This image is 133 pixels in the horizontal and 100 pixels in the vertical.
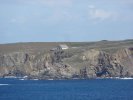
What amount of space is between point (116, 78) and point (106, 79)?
3143mm

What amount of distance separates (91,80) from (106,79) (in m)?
4.82

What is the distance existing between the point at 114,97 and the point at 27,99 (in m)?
16.4

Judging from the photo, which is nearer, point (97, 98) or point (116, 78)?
point (97, 98)

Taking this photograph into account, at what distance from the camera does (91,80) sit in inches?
7800

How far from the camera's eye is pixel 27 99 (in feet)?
392

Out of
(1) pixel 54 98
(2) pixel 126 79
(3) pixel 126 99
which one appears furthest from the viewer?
(2) pixel 126 79

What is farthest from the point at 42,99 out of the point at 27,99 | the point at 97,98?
the point at 97,98

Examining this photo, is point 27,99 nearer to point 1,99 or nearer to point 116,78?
point 1,99

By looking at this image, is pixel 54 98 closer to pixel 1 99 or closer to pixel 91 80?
pixel 1 99

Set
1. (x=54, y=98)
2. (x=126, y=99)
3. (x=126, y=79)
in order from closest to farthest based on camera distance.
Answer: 1. (x=126, y=99)
2. (x=54, y=98)
3. (x=126, y=79)

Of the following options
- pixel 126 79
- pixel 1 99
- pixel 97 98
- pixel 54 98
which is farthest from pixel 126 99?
pixel 126 79

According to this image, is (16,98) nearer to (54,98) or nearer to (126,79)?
(54,98)

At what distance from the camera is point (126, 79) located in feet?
640

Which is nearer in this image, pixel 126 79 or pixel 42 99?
pixel 42 99
